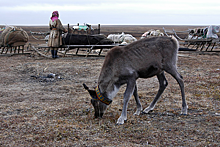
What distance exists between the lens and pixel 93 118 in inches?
198

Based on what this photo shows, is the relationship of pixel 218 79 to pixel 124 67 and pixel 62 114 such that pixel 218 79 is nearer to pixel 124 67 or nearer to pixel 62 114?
pixel 124 67

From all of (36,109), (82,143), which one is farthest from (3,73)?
(82,143)

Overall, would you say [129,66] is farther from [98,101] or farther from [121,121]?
[121,121]

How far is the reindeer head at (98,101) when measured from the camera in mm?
4777

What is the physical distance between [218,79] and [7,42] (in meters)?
12.6

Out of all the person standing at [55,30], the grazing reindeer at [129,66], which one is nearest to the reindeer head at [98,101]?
the grazing reindeer at [129,66]

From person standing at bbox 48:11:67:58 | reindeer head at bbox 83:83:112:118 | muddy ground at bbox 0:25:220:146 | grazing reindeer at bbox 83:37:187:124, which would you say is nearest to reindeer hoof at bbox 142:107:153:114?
muddy ground at bbox 0:25:220:146

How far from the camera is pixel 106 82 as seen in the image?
4.81 metres

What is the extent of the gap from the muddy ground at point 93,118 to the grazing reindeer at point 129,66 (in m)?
0.48

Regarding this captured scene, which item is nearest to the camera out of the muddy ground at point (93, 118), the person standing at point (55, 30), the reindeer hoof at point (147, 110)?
the muddy ground at point (93, 118)

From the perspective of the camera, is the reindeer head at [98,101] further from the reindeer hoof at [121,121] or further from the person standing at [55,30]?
the person standing at [55,30]

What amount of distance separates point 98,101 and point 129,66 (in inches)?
38.0

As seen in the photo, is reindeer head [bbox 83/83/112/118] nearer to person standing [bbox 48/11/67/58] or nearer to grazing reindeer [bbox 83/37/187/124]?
grazing reindeer [bbox 83/37/187/124]

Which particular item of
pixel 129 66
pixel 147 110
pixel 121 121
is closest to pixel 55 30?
pixel 147 110
